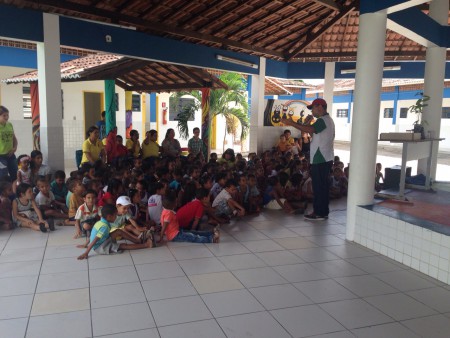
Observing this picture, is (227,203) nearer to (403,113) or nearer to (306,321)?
(306,321)

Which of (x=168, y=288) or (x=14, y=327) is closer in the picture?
(x=14, y=327)

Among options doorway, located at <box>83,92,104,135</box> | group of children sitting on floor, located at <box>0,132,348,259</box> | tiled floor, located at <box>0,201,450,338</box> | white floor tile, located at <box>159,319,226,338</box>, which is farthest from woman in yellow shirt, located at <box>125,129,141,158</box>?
white floor tile, located at <box>159,319,226,338</box>

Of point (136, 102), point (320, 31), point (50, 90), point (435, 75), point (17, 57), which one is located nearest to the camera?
point (50, 90)

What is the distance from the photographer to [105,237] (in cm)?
447

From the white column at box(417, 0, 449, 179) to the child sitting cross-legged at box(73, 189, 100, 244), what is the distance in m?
5.76

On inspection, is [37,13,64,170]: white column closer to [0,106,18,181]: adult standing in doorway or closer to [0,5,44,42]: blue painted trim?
[0,5,44,42]: blue painted trim

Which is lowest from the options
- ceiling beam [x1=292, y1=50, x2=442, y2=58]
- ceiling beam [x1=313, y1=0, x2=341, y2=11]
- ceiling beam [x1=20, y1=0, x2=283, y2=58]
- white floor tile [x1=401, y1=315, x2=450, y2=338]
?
white floor tile [x1=401, y1=315, x2=450, y2=338]

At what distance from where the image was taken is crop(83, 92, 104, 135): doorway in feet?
42.3

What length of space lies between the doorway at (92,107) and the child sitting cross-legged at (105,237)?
9087 millimetres

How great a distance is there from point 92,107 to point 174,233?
9.40 metres

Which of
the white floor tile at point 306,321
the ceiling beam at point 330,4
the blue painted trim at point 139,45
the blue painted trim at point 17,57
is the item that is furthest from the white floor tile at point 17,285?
the blue painted trim at point 17,57

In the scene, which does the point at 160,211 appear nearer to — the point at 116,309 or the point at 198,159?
the point at 116,309

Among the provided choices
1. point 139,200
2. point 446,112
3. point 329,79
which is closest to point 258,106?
point 329,79

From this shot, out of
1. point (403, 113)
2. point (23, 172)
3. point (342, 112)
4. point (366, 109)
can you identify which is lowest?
point (23, 172)
